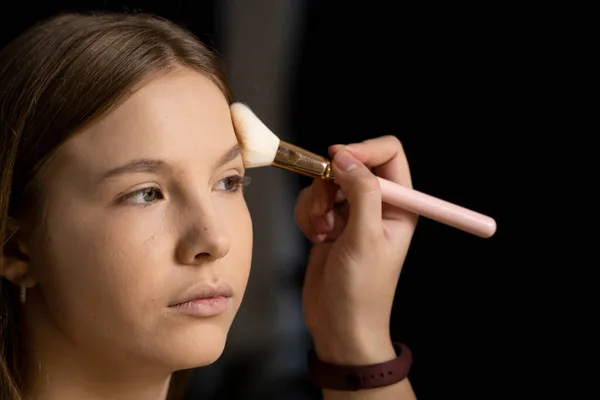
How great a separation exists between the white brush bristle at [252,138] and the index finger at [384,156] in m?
0.12

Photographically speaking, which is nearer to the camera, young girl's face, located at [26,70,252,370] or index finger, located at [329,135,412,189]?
young girl's face, located at [26,70,252,370]

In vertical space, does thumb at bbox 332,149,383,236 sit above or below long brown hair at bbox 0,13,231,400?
below

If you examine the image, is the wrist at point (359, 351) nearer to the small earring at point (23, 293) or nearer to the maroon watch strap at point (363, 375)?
the maroon watch strap at point (363, 375)

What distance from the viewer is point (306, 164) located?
0.99 m

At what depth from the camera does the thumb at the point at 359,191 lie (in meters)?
1.01

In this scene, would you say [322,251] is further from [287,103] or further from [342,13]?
[342,13]

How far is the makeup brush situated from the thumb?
16 millimetres

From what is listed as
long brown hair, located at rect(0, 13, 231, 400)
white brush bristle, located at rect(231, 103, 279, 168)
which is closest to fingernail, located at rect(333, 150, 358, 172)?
white brush bristle, located at rect(231, 103, 279, 168)

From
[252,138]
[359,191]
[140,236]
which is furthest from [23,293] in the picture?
[359,191]

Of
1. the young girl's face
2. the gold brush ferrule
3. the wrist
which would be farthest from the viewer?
the wrist

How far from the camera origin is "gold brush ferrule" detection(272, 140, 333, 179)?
97 centimetres

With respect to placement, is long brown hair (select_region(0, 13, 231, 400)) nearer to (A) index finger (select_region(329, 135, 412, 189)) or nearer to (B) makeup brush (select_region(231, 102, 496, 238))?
(B) makeup brush (select_region(231, 102, 496, 238))

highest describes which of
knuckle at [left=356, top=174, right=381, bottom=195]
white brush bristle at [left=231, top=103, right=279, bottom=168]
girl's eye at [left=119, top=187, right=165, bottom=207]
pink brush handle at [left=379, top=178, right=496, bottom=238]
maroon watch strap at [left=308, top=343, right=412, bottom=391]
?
white brush bristle at [left=231, top=103, right=279, bottom=168]

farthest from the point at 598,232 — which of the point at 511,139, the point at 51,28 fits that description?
the point at 51,28
